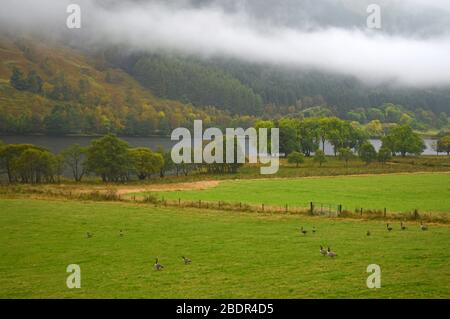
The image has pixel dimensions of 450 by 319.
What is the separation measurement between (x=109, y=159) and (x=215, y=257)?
78.3 meters

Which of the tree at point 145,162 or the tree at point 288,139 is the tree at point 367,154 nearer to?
the tree at point 288,139

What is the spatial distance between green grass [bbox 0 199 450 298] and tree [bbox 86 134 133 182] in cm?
5377

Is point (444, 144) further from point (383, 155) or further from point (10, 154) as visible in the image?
point (10, 154)

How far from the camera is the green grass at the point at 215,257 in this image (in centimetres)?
2744

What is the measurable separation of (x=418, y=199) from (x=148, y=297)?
58969 millimetres

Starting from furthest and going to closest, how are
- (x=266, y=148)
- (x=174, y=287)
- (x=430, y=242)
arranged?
(x=266, y=148) < (x=430, y=242) < (x=174, y=287)

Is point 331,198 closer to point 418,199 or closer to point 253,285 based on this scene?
point 418,199

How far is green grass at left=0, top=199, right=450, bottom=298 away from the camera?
90.0 ft

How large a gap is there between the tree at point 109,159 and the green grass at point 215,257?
53.8 m

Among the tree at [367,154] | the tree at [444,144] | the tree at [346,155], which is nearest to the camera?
the tree at [367,154]

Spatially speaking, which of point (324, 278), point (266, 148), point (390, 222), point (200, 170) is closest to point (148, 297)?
point (324, 278)
